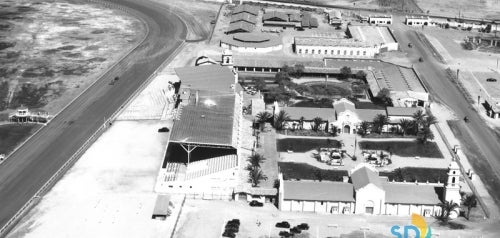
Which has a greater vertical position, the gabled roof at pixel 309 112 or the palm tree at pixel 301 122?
the gabled roof at pixel 309 112

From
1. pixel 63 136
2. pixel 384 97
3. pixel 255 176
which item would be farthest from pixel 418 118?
pixel 63 136

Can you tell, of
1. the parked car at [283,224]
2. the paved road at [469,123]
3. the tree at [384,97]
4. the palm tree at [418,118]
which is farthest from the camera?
the tree at [384,97]

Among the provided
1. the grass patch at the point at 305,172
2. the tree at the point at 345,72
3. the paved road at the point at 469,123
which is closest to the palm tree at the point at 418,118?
the paved road at the point at 469,123

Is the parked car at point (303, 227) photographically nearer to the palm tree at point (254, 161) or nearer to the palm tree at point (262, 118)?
the palm tree at point (254, 161)

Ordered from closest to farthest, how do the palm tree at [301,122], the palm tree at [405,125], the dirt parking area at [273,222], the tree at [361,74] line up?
the dirt parking area at [273,222] → the palm tree at [405,125] → the palm tree at [301,122] → the tree at [361,74]

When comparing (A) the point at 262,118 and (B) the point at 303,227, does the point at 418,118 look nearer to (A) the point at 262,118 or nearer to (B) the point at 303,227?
(A) the point at 262,118

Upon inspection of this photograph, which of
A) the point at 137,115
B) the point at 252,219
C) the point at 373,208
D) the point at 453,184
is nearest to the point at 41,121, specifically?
the point at 137,115
